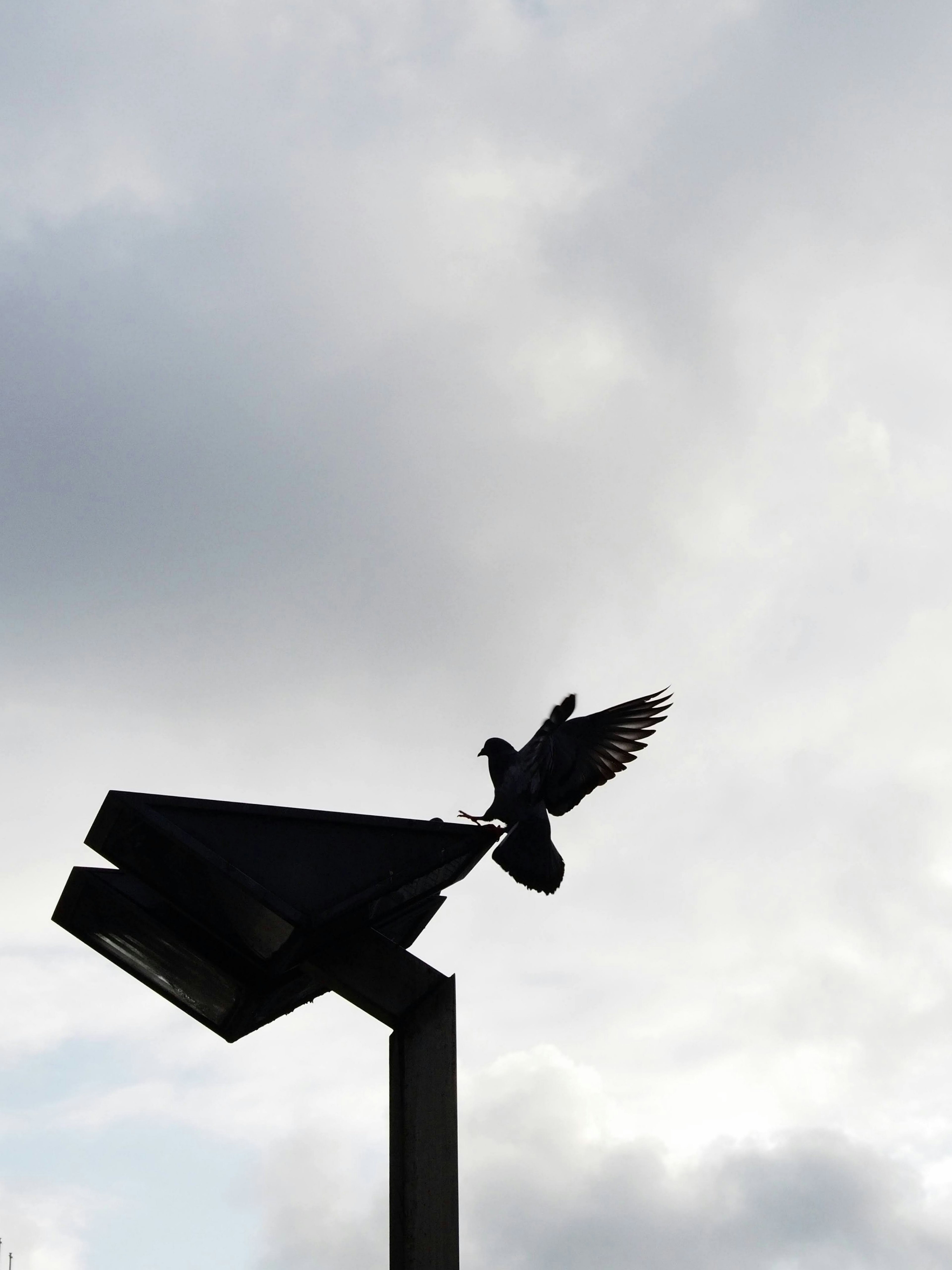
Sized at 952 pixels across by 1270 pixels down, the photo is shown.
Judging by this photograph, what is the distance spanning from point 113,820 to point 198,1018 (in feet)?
4.97

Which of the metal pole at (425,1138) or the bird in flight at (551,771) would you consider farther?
the bird in flight at (551,771)

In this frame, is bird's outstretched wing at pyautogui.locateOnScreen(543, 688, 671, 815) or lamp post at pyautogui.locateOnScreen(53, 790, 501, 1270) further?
bird's outstretched wing at pyautogui.locateOnScreen(543, 688, 671, 815)

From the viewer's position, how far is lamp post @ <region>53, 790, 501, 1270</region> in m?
4.60

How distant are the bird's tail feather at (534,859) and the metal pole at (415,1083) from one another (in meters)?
0.74

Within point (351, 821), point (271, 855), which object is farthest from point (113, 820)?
point (351, 821)

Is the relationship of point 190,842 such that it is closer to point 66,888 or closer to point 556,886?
point 66,888

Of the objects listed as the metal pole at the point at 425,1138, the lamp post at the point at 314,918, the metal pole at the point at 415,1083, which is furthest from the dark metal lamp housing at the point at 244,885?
the metal pole at the point at 425,1138

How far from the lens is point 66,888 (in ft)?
16.4

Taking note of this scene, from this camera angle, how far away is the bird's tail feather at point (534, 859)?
5.66 meters

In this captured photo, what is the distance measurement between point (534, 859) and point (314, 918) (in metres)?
1.40

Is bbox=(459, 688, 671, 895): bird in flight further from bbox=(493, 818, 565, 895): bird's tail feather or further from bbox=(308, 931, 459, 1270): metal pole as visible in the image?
bbox=(308, 931, 459, 1270): metal pole

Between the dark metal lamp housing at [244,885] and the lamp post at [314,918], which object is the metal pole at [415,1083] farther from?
the dark metal lamp housing at [244,885]

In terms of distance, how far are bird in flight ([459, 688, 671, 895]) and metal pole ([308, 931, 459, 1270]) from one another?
2.47 feet

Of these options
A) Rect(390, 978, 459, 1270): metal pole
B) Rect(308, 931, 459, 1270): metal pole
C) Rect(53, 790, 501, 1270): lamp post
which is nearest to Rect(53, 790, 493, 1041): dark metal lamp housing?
Rect(53, 790, 501, 1270): lamp post
